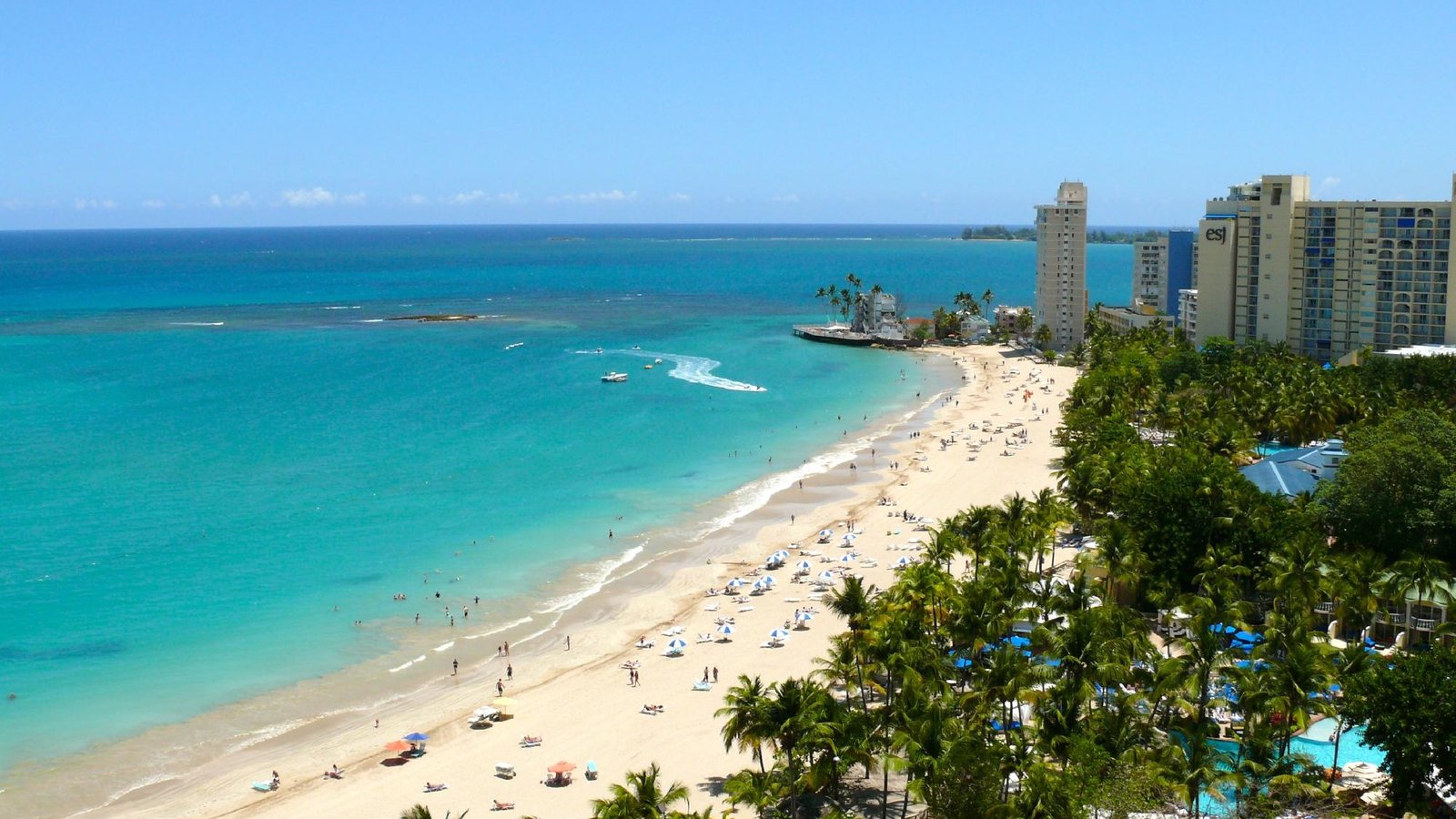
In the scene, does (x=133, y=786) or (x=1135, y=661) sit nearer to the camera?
(x=1135, y=661)

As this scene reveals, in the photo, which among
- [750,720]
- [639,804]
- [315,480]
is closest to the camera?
[639,804]

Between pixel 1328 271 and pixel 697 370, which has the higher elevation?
pixel 1328 271

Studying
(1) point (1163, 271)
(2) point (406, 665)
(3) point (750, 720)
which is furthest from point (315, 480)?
(1) point (1163, 271)

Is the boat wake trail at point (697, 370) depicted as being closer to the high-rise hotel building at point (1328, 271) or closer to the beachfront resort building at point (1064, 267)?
the beachfront resort building at point (1064, 267)

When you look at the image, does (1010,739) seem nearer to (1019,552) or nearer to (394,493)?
(1019,552)

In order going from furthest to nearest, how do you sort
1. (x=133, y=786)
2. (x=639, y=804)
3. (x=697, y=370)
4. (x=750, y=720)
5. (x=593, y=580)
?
(x=697, y=370) < (x=593, y=580) < (x=133, y=786) < (x=750, y=720) < (x=639, y=804)

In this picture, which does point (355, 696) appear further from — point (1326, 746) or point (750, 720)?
point (1326, 746)

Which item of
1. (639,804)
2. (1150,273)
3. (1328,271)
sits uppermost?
(1328,271)
